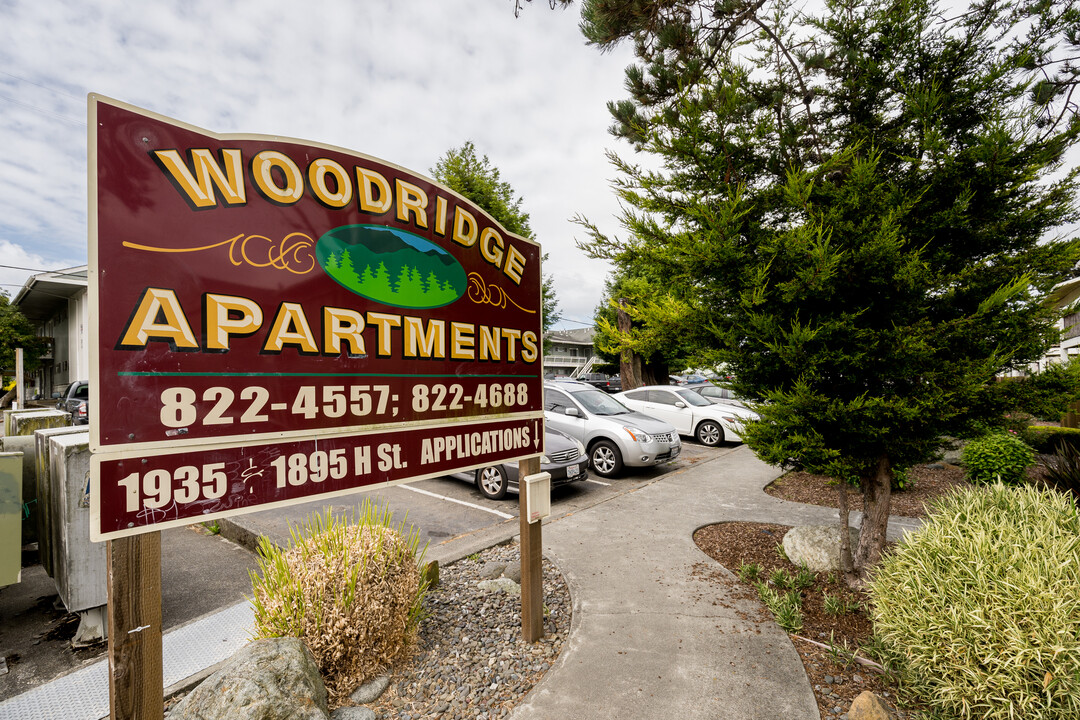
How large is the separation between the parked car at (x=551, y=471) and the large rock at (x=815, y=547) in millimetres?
3208

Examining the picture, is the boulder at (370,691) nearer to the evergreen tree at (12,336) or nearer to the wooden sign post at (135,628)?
the wooden sign post at (135,628)

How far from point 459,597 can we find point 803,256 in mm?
3678

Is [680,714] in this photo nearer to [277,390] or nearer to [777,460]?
[777,460]

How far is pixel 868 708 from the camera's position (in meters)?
2.37

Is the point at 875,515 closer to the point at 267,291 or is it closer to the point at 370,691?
the point at 370,691

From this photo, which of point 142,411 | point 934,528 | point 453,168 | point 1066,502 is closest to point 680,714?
point 934,528

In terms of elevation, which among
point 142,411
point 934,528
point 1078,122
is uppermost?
Result: point 1078,122

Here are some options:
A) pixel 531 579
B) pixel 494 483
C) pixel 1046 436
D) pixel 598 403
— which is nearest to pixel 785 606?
pixel 531 579

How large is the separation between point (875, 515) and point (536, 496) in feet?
9.21

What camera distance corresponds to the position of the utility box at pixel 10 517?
3268 mm

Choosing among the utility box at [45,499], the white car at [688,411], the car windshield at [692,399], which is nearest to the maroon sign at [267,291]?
the utility box at [45,499]

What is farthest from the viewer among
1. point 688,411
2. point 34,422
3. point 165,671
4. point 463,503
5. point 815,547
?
point 688,411

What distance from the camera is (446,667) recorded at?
296cm

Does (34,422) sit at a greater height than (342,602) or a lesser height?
greater
